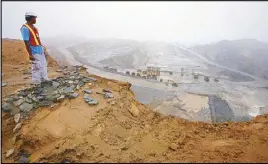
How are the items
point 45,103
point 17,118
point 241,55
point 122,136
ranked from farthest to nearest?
point 241,55
point 45,103
point 122,136
point 17,118

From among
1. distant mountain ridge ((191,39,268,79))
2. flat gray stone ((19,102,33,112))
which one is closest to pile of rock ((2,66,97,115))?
flat gray stone ((19,102,33,112))

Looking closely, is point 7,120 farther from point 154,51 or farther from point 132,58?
point 154,51

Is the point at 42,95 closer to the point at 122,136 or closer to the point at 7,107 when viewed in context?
the point at 7,107

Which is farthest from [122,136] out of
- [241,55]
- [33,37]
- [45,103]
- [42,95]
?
[241,55]

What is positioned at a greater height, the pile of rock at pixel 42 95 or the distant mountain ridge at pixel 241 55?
the pile of rock at pixel 42 95

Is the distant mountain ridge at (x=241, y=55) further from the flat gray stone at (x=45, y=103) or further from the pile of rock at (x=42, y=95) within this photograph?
the flat gray stone at (x=45, y=103)

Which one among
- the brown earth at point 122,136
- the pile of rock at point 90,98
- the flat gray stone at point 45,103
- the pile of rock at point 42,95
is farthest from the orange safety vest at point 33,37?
the pile of rock at point 90,98

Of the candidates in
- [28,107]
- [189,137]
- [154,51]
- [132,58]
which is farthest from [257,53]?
[28,107]
